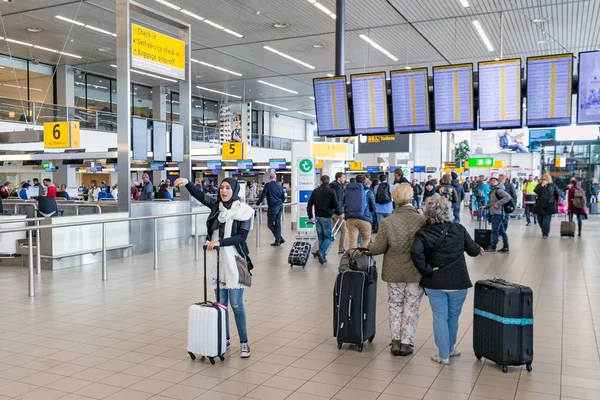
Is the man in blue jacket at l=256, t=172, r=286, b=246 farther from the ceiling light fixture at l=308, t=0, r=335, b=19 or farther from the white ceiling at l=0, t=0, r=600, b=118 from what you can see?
the white ceiling at l=0, t=0, r=600, b=118

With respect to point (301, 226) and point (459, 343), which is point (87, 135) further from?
point (459, 343)

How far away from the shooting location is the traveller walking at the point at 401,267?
4.80 metres

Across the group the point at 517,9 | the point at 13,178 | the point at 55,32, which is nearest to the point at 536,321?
the point at 517,9

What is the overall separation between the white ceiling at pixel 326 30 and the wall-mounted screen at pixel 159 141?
375 cm

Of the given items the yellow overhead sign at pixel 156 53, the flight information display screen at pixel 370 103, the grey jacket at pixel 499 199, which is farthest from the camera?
the grey jacket at pixel 499 199

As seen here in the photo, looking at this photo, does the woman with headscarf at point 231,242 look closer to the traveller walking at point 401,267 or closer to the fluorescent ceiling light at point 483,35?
the traveller walking at point 401,267

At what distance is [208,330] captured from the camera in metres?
4.66

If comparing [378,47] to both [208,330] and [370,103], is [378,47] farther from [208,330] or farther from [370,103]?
[208,330]

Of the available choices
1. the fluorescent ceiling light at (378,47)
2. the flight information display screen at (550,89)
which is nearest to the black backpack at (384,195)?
the flight information display screen at (550,89)

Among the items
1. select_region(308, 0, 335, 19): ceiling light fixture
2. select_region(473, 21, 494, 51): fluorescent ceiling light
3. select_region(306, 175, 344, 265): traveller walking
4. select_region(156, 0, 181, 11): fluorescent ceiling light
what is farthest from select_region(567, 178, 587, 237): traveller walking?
select_region(156, 0, 181, 11): fluorescent ceiling light

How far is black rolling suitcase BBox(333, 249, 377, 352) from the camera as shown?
4.98 m

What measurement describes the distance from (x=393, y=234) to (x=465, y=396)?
4.70 ft

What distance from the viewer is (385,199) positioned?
13031 mm

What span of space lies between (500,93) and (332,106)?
2464 millimetres
